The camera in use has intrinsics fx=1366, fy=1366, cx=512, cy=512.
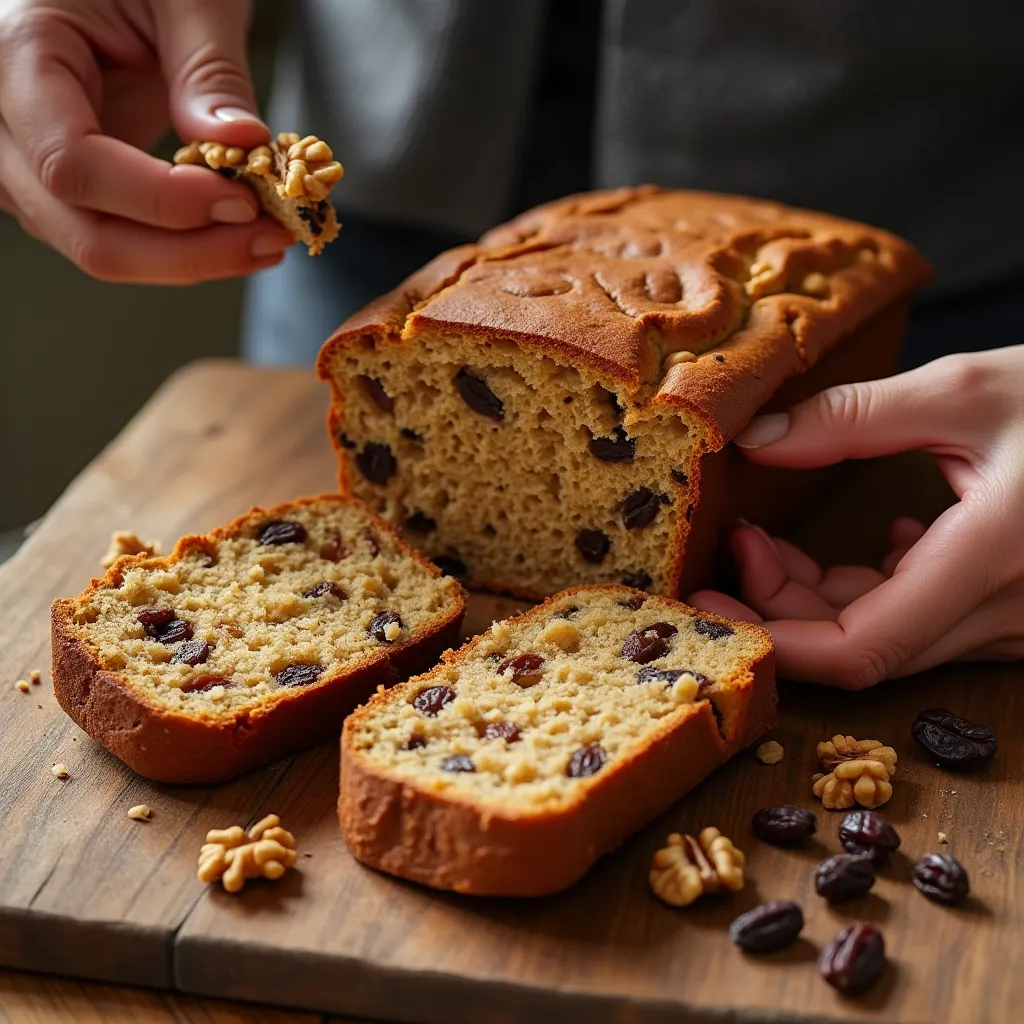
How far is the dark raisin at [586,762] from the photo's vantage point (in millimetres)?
2496

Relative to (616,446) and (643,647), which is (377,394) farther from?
(643,647)

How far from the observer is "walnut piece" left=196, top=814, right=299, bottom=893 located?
246cm

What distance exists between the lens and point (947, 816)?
8.79 feet

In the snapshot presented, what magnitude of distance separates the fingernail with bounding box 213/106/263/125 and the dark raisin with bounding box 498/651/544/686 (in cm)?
148

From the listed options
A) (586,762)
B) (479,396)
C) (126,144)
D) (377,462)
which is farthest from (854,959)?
(126,144)

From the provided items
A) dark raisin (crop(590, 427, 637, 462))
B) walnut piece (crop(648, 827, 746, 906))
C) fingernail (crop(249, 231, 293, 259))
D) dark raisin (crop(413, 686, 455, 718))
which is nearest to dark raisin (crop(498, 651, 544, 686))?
dark raisin (crop(413, 686, 455, 718))

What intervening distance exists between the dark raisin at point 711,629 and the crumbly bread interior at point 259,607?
561 mm

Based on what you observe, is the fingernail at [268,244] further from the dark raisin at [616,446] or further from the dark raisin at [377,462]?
the dark raisin at [616,446]

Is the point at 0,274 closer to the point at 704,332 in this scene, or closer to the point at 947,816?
the point at 704,332

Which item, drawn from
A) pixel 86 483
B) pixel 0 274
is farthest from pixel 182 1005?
pixel 0 274

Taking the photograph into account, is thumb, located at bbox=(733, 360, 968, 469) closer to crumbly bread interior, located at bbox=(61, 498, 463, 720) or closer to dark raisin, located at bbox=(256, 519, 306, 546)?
crumbly bread interior, located at bbox=(61, 498, 463, 720)

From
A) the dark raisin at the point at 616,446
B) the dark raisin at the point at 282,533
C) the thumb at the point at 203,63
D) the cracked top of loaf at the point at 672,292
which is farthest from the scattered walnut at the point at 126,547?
the dark raisin at the point at 616,446

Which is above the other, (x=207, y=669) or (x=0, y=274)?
(x=207, y=669)

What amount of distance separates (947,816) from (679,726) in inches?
22.4
